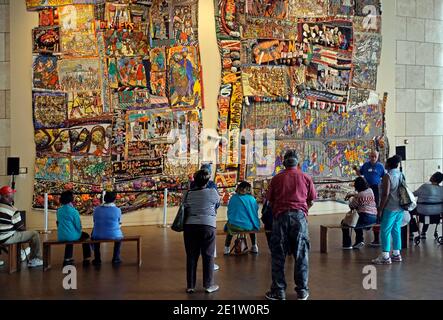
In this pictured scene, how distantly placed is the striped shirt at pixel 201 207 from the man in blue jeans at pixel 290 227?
0.84m

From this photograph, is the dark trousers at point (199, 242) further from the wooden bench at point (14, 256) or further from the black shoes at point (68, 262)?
the wooden bench at point (14, 256)

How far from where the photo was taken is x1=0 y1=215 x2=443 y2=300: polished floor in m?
8.22

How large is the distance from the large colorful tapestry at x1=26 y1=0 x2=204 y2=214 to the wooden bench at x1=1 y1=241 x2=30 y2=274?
4.55 m

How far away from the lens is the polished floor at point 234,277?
324 inches

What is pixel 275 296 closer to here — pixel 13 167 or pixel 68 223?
pixel 68 223

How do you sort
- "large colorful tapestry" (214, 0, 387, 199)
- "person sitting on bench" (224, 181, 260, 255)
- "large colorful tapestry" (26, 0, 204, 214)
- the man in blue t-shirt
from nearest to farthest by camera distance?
"person sitting on bench" (224, 181, 260, 255) → the man in blue t-shirt → "large colorful tapestry" (26, 0, 204, 214) → "large colorful tapestry" (214, 0, 387, 199)

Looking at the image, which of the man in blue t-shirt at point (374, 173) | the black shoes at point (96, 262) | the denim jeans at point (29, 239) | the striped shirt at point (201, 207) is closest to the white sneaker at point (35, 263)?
the denim jeans at point (29, 239)

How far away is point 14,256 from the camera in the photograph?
974cm

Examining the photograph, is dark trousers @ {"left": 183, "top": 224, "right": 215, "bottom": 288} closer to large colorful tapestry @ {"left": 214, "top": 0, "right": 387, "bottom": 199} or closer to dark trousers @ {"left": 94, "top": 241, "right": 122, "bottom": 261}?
dark trousers @ {"left": 94, "top": 241, "right": 122, "bottom": 261}

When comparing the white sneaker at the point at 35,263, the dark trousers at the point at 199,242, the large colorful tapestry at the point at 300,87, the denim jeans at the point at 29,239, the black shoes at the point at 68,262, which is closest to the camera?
the dark trousers at the point at 199,242

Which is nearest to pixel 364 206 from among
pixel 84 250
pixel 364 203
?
A: pixel 364 203

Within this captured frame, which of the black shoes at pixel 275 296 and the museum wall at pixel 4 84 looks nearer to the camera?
the black shoes at pixel 275 296

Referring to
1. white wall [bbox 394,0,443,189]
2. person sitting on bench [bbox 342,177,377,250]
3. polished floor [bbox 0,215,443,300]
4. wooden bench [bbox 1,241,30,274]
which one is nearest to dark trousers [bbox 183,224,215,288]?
polished floor [bbox 0,215,443,300]

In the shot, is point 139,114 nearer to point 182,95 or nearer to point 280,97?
point 182,95
